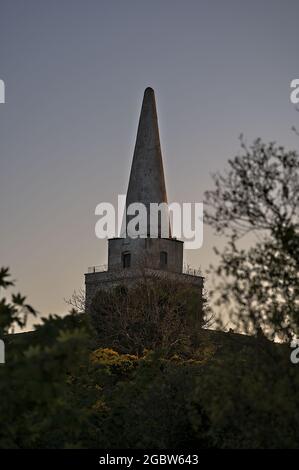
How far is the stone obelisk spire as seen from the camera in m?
67.1

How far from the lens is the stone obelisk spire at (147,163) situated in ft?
220

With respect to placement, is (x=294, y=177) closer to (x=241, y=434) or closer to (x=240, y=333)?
(x=240, y=333)

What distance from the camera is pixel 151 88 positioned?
225 feet

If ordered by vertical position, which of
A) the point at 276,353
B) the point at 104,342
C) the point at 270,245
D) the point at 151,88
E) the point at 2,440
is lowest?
the point at 2,440

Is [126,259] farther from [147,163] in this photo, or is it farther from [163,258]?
[147,163]

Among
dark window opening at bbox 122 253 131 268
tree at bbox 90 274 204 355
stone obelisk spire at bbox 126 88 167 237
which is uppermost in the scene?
stone obelisk spire at bbox 126 88 167 237

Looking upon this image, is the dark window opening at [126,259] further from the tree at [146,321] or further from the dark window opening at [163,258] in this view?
the tree at [146,321]

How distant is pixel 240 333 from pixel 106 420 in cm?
466
